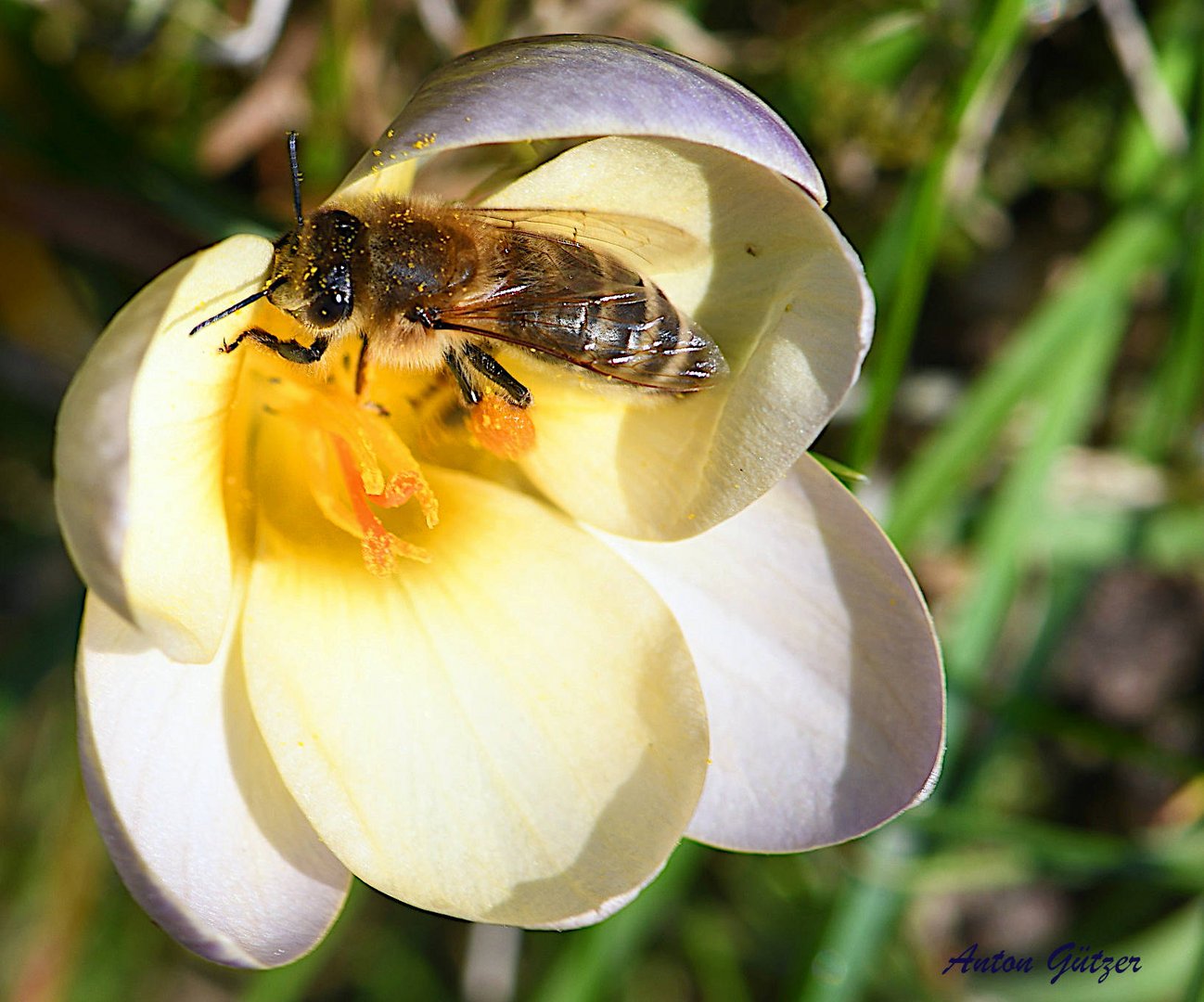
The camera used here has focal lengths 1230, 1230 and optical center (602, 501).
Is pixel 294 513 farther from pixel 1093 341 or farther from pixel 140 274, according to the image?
pixel 1093 341

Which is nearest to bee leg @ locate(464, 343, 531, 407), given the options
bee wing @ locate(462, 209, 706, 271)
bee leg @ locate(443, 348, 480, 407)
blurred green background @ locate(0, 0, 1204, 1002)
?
bee leg @ locate(443, 348, 480, 407)

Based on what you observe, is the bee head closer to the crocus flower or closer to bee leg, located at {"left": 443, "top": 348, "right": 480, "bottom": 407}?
the crocus flower

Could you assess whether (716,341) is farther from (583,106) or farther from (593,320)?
(583,106)

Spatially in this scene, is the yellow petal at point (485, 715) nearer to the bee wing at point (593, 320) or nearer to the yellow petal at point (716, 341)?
the yellow petal at point (716, 341)
